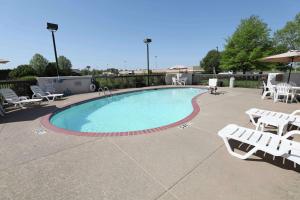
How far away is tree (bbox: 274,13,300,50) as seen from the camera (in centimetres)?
2184

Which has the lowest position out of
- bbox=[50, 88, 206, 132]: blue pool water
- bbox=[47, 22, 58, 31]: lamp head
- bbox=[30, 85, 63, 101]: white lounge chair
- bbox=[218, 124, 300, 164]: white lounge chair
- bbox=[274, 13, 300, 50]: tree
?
bbox=[50, 88, 206, 132]: blue pool water

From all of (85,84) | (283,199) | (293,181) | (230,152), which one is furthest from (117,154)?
(85,84)

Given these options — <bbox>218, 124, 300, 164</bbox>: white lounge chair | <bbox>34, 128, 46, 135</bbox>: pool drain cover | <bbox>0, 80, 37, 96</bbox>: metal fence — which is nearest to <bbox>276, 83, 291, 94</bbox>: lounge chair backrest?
<bbox>218, 124, 300, 164</bbox>: white lounge chair

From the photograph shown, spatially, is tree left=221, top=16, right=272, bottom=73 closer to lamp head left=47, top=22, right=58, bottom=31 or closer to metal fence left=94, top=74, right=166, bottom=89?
metal fence left=94, top=74, right=166, bottom=89

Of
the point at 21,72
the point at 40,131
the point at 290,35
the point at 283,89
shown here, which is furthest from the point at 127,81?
the point at 290,35

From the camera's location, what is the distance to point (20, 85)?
809 centimetres

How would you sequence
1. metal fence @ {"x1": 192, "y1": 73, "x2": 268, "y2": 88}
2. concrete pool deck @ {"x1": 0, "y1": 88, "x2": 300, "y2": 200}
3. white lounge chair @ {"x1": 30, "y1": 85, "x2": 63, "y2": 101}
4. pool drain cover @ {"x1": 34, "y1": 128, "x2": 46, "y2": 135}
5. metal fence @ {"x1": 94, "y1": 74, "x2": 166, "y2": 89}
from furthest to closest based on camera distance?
metal fence @ {"x1": 94, "y1": 74, "x2": 166, "y2": 89} → metal fence @ {"x1": 192, "y1": 73, "x2": 268, "y2": 88} → white lounge chair @ {"x1": 30, "y1": 85, "x2": 63, "y2": 101} → pool drain cover @ {"x1": 34, "y1": 128, "x2": 46, "y2": 135} → concrete pool deck @ {"x1": 0, "y1": 88, "x2": 300, "y2": 200}

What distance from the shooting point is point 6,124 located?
465 cm

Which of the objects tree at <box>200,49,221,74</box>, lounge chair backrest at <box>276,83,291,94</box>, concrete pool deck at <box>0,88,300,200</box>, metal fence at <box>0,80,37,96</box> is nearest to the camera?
concrete pool deck at <box>0,88,300,200</box>

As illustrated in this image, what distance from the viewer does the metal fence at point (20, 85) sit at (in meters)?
7.60

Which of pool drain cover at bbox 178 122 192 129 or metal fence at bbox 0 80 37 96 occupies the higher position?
metal fence at bbox 0 80 37 96

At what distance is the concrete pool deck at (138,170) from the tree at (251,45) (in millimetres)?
19110

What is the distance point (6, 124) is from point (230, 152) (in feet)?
21.1

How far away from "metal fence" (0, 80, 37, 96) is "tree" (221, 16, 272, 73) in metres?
21.5
